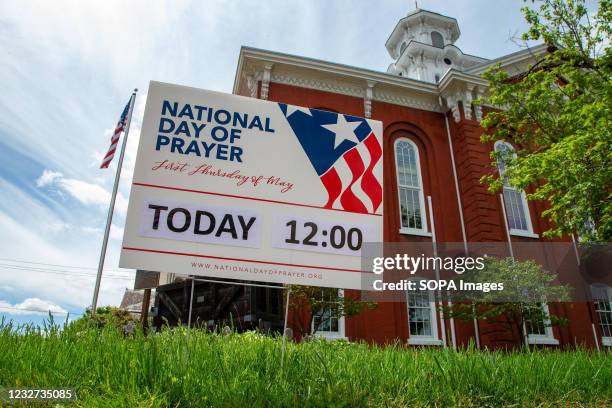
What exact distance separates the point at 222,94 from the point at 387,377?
2938mm

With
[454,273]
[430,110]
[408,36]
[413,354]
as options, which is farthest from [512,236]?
[408,36]

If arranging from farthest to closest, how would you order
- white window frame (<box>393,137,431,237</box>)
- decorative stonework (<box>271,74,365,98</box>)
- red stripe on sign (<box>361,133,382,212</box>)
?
decorative stonework (<box>271,74,365,98</box>) → white window frame (<box>393,137,431,237</box>) → red stripe on sign (<box>361,133,382,212</box>)

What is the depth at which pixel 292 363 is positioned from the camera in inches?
128

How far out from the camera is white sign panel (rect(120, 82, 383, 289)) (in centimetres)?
347

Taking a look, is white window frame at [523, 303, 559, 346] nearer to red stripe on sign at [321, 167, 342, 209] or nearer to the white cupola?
red stripe on sign at [321, 167, 342, 209]

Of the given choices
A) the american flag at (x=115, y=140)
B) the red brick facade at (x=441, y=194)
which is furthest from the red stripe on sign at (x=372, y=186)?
the red brick facade at (x=441, y=194)

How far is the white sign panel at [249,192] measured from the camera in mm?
3469

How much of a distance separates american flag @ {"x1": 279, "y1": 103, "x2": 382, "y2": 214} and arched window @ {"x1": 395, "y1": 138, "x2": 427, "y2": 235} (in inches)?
473

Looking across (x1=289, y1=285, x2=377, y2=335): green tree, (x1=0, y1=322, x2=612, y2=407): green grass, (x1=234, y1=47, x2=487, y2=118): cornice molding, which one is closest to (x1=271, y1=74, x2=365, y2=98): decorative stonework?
(x1=234, y1=47, x2=487, y2=118): cornice molding

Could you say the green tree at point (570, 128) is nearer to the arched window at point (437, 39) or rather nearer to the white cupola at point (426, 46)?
the white cupola at point (426, 46)

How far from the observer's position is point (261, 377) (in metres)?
3.05

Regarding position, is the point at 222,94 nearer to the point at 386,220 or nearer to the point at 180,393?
the point at 180,393

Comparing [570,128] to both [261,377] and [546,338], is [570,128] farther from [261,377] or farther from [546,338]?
[261,377]

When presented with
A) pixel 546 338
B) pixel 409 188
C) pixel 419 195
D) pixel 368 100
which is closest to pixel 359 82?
pixel 368 100
